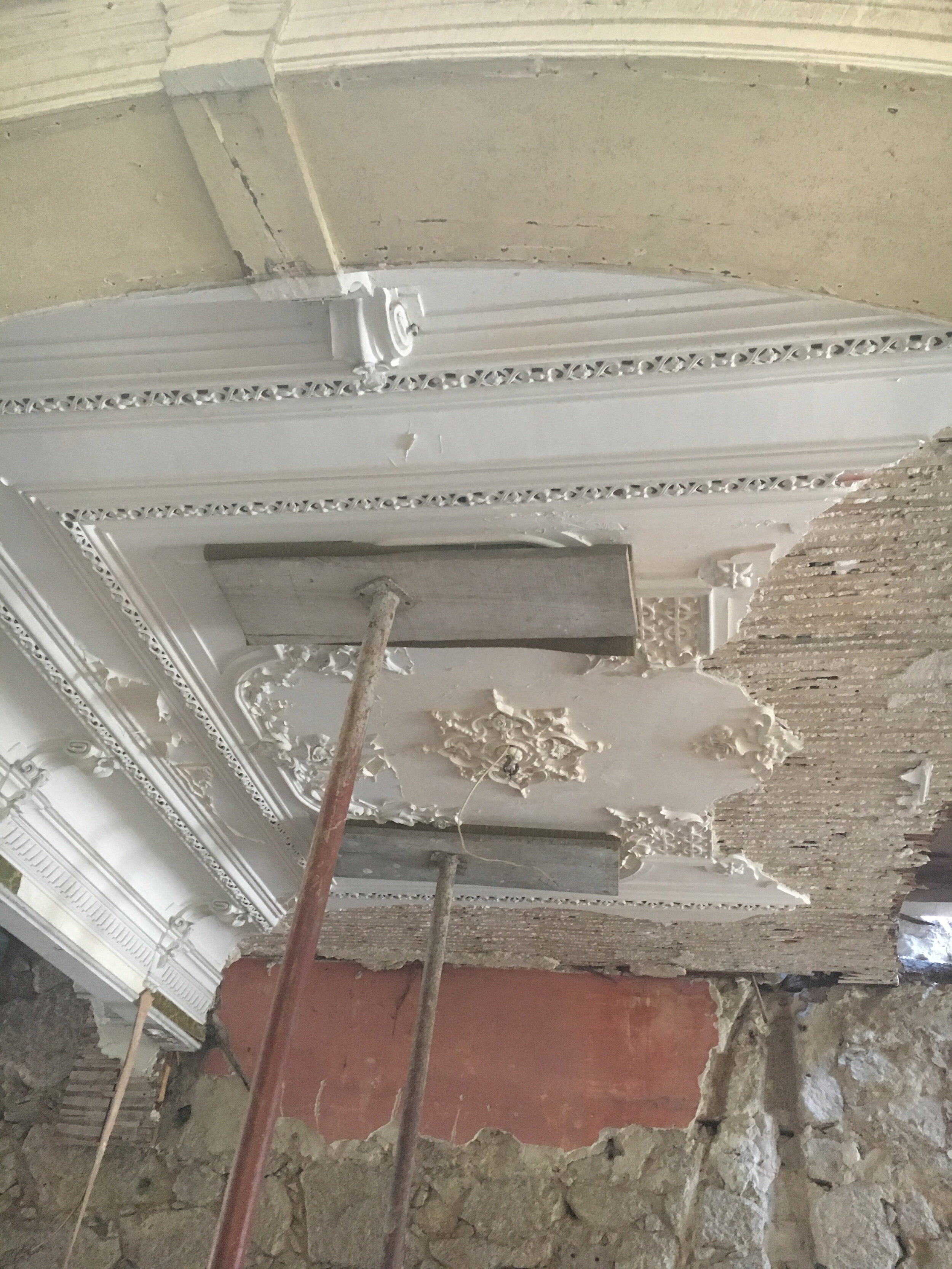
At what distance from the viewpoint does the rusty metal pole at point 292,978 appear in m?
1.35

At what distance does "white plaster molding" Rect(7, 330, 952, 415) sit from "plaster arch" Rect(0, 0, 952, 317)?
49 cm

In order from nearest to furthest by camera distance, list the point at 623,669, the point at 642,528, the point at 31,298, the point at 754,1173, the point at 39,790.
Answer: the point at 31,298 → the point at 642,528 → the point at 623,669 → the point at 39,790 → the point at 754,1173

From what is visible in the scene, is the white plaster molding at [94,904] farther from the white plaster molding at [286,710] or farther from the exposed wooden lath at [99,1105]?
the white plaster molding at [286,710]

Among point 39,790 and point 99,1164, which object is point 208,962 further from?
point 39,790

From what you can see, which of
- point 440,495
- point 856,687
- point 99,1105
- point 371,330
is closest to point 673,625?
point 856,687

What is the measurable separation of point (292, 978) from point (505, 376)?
119 cm

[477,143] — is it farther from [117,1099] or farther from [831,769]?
[117,1099]

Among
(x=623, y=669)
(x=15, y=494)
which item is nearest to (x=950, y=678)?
(x=623, y=669)

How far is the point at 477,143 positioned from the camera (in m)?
1.10

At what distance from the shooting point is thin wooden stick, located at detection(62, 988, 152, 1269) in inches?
140

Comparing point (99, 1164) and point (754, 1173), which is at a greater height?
point (754, 1173)

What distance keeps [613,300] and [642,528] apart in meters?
0.54

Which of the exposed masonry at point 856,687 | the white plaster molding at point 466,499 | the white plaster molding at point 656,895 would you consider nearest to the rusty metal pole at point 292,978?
the white plaster molding at point 466,499

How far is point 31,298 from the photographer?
4.15 feet
